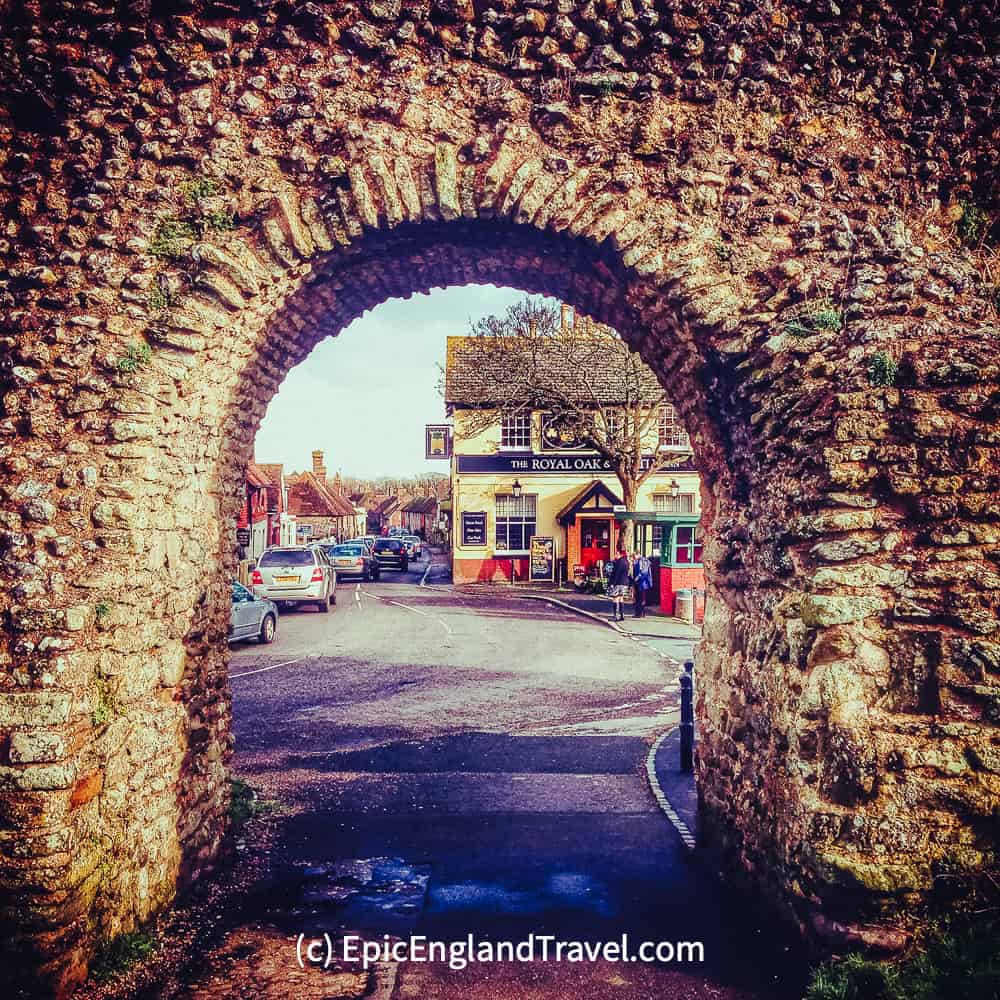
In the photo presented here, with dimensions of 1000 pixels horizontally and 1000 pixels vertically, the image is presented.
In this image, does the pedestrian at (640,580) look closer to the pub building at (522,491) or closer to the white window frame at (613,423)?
the white window frame at (613,423)

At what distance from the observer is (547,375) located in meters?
25.8

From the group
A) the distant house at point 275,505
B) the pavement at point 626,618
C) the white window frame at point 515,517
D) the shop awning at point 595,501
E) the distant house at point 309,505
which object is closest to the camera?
the pavement at point 626,618

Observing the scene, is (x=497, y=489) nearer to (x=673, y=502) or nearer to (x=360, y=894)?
(x=673, y=502)

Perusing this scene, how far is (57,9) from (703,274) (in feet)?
13.4

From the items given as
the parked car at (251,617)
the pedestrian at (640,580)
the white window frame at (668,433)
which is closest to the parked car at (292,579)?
the parked car at (251,617)

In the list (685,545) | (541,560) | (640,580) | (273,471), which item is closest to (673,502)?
(541,560)

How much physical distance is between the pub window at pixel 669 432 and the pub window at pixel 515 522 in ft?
20.2

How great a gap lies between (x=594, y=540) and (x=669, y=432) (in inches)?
211

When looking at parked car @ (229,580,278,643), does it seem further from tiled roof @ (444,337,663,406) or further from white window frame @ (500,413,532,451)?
white window frame @ (500,413,532,451)

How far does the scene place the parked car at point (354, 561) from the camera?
105 ft

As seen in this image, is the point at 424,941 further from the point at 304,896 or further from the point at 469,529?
the point at 469,529

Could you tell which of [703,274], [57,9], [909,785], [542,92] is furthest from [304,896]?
[57,9]

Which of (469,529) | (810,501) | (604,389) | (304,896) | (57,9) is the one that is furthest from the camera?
(469,529)

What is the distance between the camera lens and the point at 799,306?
412cm
